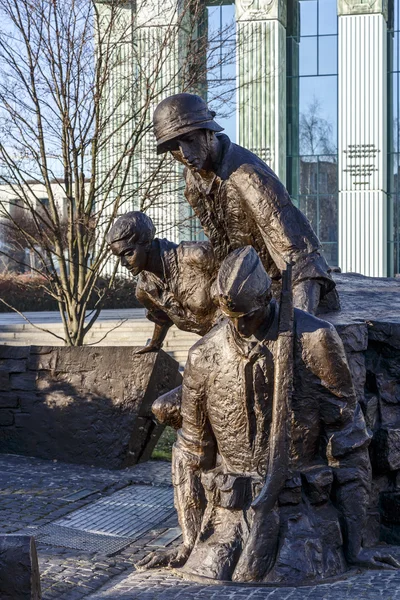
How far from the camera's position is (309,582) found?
4.80 metres

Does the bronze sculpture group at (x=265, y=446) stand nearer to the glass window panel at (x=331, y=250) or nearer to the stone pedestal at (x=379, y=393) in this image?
the stone pedestal at (x=379, y=393)

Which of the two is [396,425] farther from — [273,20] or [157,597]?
[273,20]

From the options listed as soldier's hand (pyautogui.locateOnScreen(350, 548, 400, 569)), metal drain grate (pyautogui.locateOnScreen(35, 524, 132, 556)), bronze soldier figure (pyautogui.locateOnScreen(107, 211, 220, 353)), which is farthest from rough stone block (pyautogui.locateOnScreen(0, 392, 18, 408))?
soldier's hand (pyautogui.locateOnScreen(350, 548, 400, 569))

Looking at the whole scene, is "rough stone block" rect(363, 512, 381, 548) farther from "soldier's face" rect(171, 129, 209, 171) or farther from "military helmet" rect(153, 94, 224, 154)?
"military helmet" rect(153, 94, 224, 154)

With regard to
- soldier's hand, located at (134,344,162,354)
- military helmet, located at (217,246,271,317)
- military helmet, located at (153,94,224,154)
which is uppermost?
military helmet, located at (153,94,224,154)

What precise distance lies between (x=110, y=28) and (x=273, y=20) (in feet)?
53.9

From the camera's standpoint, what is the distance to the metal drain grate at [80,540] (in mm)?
6691

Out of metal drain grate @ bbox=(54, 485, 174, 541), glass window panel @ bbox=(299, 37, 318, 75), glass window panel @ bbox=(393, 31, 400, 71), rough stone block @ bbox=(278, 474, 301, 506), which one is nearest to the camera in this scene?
rough stone block @ bbox=(278, 474, 301, 506)

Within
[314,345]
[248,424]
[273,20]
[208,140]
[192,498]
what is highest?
[273,20]

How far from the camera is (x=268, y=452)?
5090 mm

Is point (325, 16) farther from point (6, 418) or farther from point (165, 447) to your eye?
point (6, 418)

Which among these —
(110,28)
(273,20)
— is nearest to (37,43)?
(110,28)

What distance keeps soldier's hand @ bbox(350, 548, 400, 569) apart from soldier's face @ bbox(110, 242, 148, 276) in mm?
2635

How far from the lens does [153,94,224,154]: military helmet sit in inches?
228
